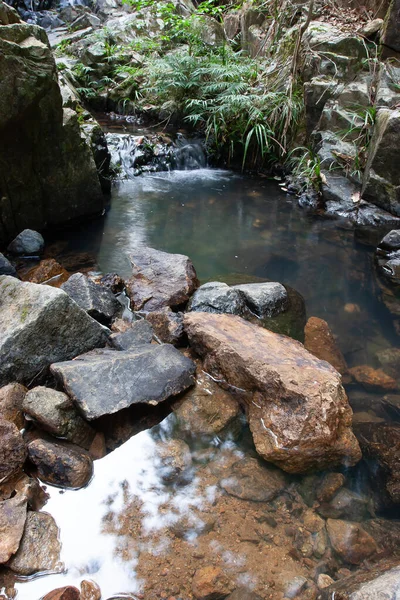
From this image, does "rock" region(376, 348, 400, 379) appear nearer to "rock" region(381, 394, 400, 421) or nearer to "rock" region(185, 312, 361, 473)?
A: "rock" region(381, 394, 400, 421)

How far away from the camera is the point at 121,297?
3340mm

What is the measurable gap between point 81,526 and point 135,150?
20.6 ft

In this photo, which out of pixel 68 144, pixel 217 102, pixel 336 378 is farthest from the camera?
pixel 217 102

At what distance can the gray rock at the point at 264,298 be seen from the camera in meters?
3.11

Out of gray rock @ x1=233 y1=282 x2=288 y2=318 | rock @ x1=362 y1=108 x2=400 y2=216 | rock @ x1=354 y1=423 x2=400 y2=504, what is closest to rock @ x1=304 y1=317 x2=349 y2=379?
gray rock @ x1=233 y1=282 x2=288 y2=318

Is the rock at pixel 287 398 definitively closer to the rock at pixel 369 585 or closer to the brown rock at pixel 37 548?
the rock at pixel 369 585

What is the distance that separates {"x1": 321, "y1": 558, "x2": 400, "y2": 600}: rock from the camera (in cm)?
120

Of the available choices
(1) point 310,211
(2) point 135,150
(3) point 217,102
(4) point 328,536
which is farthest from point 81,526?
(3) point 217,102

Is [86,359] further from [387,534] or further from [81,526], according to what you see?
[387,534]

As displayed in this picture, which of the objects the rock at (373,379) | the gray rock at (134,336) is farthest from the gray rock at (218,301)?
the rock at (373,379)

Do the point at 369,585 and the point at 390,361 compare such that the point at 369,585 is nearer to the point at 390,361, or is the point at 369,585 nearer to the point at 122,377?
the point at 122,377

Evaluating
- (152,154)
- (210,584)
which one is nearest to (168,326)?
(210,584)

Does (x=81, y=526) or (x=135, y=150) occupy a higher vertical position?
(x=135, y=150)

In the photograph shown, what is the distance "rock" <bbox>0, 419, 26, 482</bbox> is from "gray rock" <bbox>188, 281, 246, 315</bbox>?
1.57 m
